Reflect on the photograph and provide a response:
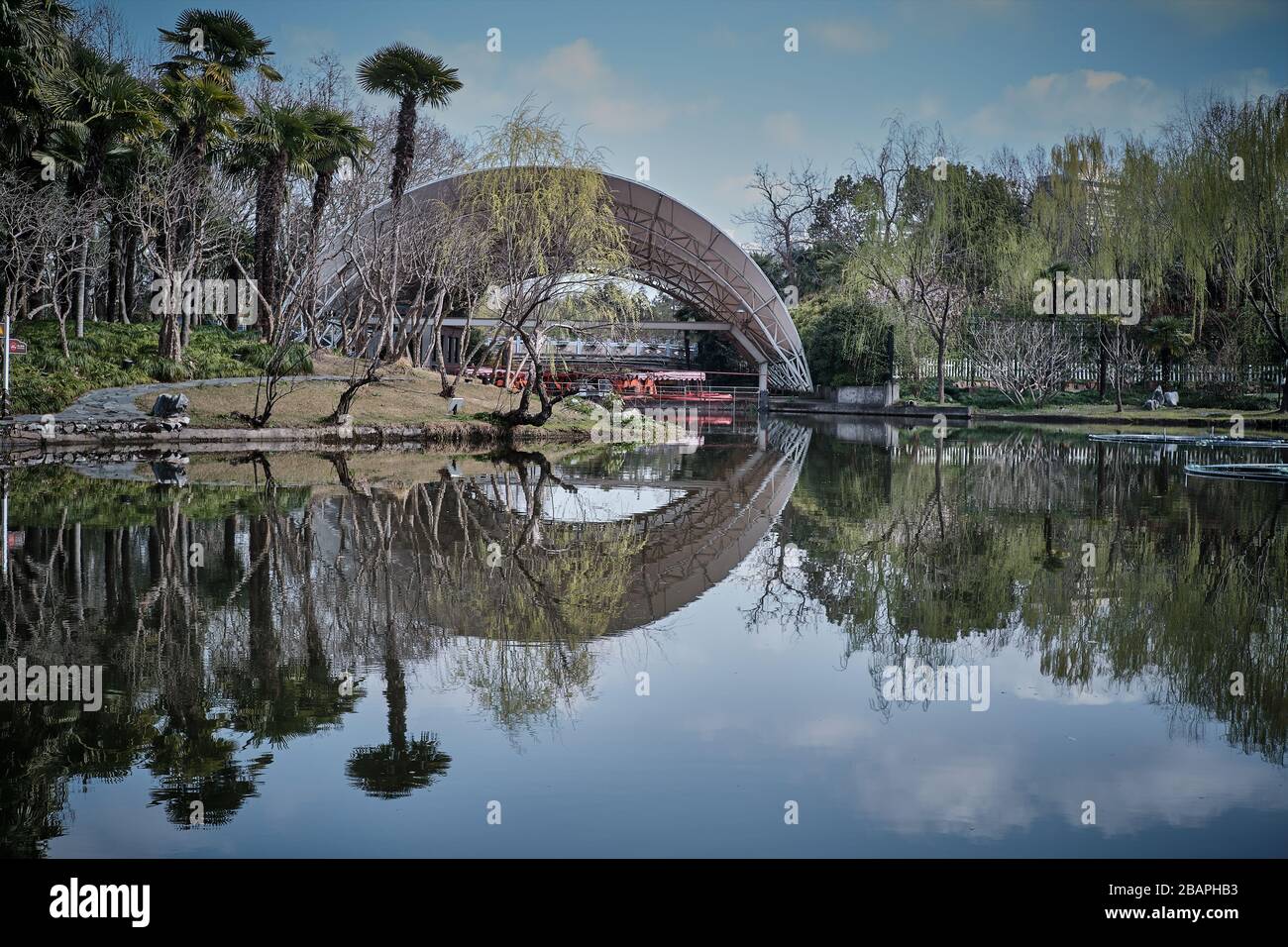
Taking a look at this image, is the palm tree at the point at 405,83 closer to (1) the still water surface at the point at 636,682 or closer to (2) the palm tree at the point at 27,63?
(2) the palm tree at the point at 27,63

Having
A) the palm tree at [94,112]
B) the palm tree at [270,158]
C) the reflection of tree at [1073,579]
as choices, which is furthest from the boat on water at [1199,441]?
the palm tree at [94,112]

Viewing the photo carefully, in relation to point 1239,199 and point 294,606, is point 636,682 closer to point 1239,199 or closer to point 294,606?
point 294,606

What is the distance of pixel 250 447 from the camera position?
21234 mm

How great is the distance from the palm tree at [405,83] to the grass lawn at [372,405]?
566cm

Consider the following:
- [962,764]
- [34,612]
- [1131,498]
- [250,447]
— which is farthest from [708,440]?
[962,764]

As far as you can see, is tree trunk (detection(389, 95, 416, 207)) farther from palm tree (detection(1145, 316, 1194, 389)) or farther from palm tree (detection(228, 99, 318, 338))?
palm tree (detection(1145, 316, 1194, 389))

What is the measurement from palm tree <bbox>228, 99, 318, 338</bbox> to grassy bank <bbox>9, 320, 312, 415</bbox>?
1.79 metres

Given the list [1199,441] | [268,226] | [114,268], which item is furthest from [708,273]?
[1199,441]

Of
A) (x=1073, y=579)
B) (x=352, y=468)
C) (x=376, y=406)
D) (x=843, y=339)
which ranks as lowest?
(x=1073, y=579)

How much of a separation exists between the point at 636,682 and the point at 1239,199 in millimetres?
29231

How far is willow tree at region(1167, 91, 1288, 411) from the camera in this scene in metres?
27.8

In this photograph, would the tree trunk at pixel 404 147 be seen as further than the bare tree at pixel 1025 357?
No

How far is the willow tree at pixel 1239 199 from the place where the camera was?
27844mm

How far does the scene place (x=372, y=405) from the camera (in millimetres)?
25203
